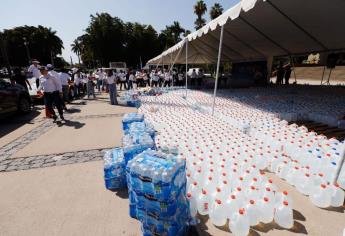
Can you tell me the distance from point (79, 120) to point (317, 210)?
8.25 metres

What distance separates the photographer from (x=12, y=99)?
29.6 feet

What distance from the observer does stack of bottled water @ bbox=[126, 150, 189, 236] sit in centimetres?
232

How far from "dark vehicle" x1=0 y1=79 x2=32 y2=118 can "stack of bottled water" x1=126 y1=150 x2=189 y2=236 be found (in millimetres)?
8512

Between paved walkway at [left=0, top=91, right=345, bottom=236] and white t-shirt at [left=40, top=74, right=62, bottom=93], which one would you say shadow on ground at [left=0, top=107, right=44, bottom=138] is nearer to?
paved walkway at [left=0, top=91, right=345, bottom=236]

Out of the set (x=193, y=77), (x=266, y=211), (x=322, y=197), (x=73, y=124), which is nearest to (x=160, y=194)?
(x=266, y=211)

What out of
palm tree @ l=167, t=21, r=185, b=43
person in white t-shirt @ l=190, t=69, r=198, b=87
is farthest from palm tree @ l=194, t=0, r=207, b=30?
person in white t-shirt @ l=190, t=69, r=198, b=87

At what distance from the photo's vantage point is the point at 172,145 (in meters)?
4.55

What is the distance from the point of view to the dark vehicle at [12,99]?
8462mm

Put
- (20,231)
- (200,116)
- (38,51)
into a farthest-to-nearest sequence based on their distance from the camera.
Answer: (38,51)
(200,116)
(20,231)

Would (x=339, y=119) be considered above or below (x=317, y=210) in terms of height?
above

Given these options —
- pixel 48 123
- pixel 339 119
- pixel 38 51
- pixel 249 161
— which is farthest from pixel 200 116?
pixel 38 51

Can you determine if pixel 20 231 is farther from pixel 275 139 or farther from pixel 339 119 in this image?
pixel 339 119

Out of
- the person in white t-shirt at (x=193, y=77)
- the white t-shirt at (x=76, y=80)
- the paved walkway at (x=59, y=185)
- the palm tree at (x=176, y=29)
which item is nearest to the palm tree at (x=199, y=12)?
the palm tree at (x=176, y=29)

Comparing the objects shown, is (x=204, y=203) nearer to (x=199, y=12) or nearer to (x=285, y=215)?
(x=285, y=215)
